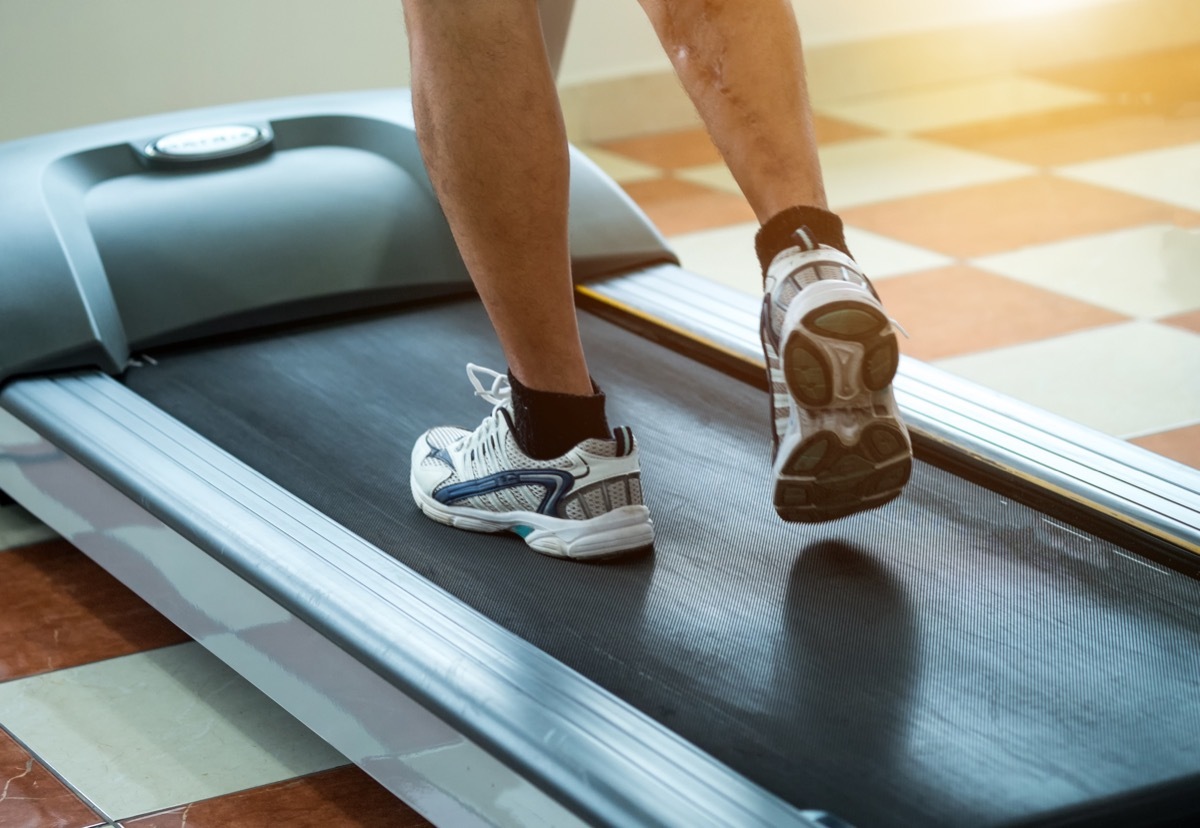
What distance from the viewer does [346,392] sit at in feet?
5.23

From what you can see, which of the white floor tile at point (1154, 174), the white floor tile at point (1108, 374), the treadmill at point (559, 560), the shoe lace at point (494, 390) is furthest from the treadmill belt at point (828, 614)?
the white floor tile at point (1154, 174)

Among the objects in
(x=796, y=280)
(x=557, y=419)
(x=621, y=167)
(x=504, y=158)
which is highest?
(x=504, y=158)

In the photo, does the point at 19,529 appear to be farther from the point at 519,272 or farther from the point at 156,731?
the point at 519,272

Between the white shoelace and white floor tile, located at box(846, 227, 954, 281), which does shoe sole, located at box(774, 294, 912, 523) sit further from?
white floor tile, located at box(846, 227, 954, 281)

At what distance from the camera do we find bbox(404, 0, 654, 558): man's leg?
1071 millimetres

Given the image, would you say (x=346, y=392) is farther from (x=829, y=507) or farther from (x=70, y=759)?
(x=829, y=507)

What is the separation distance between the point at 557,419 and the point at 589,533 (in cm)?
10

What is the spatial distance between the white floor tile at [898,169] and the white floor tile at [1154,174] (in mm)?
132

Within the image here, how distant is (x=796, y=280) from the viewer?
108cm

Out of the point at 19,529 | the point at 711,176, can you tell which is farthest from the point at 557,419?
the point at 711,176

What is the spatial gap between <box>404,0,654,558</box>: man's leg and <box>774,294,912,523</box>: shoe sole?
0.15 meters

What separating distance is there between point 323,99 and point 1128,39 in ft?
8.69

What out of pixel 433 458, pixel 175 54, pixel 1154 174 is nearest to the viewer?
pixel 433 458

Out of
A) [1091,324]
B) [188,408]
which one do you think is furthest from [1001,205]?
[188,408]
